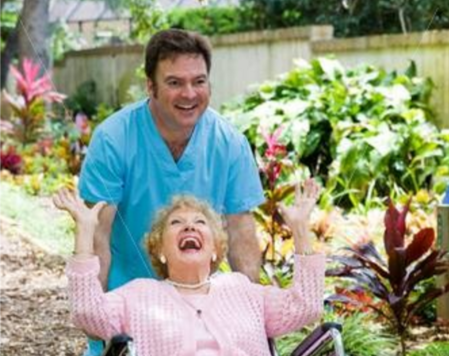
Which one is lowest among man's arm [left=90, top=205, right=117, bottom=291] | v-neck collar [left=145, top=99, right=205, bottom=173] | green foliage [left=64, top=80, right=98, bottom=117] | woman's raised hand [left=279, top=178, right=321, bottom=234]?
green foliage [left=64, top=80, right=98, bottom=117]

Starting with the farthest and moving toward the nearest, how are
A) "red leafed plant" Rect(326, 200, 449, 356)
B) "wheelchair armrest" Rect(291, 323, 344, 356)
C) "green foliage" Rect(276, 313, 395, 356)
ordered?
"red leafed plant" Rect(326, 200, 449, 356), "green foliage" Rect(276, 313, 395, 356), "wheelchair armrest" Rect(291, 323, 344, 356)

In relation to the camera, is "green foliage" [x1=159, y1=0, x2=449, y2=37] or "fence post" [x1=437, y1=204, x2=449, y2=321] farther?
"green foliage" [x1=159, y1=0, x2=449, y2=37]

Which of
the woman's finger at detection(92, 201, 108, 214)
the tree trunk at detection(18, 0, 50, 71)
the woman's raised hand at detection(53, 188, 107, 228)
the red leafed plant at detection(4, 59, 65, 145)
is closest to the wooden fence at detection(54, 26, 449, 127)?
the tree trunk at detection(18, 0, 50, 71)

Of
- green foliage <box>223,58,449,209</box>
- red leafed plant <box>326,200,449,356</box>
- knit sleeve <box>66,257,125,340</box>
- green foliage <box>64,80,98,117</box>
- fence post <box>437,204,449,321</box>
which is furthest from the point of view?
green foliage <box>64,80,98,117</box>

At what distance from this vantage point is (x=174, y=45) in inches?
145

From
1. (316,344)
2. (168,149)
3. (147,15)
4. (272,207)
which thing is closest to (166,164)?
(168,149)

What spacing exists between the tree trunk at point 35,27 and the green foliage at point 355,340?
5.60 metres

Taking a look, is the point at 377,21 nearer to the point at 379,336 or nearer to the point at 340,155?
the point at 340,155

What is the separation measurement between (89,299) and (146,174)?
0.47 m

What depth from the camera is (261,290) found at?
3633 mm

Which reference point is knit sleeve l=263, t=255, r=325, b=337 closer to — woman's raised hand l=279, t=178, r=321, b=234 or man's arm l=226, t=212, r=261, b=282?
woman's raised hand l=279, t=178, r=321, b=234

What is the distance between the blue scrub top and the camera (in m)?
3.71

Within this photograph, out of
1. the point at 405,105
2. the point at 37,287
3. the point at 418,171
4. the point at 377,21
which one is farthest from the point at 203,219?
the point at 377,21

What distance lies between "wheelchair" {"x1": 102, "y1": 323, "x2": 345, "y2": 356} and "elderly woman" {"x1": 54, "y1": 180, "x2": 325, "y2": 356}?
136 mm
